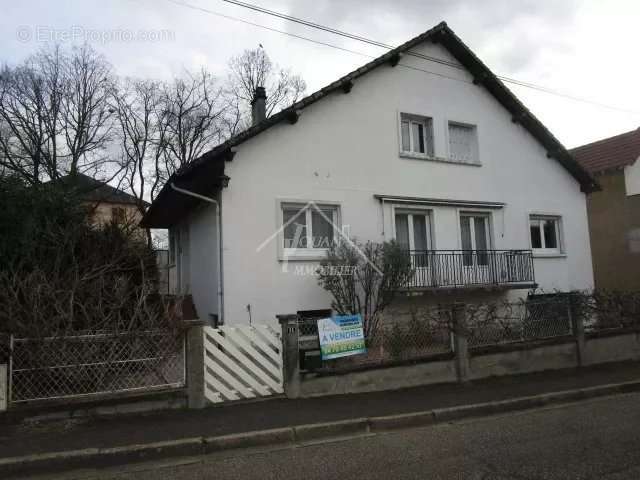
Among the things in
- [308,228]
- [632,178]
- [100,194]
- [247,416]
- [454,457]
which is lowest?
[454,457]

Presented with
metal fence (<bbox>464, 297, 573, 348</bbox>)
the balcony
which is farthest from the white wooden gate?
the balcony

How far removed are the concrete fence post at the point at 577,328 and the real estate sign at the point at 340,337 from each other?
4839 mm

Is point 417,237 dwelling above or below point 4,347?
above

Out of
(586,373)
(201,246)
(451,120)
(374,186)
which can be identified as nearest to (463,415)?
(586,373)

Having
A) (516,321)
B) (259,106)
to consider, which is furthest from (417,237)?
(259,106)

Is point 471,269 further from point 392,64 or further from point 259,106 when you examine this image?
point 259,106

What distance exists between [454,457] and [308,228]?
21.2 feet

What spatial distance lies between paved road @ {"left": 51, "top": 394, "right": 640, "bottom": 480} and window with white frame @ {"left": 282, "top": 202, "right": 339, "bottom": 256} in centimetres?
521

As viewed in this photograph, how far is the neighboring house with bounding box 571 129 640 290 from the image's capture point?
57.6 ft

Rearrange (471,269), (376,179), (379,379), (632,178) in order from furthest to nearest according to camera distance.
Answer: (632,178) → (471,269) → (376,179) → (379,379)

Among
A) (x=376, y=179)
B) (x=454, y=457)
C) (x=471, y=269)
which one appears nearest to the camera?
(x=454, y=457)

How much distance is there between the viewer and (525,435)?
5426mm

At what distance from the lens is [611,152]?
1853cm

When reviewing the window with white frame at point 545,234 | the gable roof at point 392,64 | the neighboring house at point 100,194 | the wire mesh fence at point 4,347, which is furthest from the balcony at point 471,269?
the neighboring house at point 100,194
